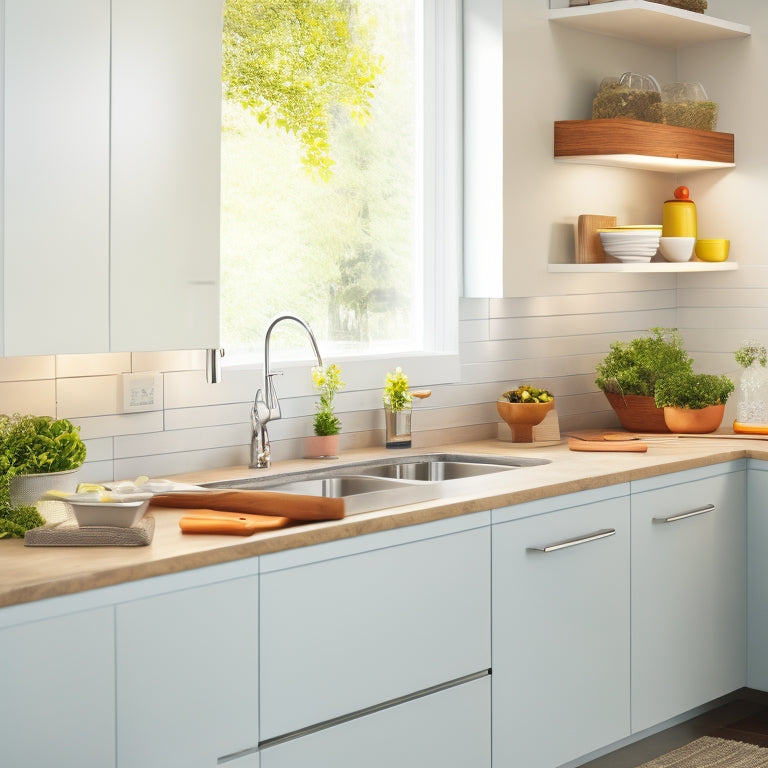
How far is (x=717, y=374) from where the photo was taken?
4590 mm

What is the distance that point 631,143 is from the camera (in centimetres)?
402

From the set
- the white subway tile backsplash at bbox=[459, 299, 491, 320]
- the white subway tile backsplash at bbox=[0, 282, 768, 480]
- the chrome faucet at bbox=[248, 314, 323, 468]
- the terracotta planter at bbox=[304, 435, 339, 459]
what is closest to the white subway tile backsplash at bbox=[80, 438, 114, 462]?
the white subway tile backsplash at bbox=[0, 282, 768, 480]

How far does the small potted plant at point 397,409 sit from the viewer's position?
11.9 feet

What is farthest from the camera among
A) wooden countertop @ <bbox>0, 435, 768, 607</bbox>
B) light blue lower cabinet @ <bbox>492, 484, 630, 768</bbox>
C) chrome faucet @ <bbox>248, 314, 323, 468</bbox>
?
chrome faucet @ <bbox>248, 314, 323, 468</bbox>

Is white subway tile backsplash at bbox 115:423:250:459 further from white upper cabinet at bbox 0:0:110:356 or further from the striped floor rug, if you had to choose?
the striped floor rug

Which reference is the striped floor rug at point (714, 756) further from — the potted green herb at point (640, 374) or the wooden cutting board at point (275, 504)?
the wooden cutting board at point (275, 504)

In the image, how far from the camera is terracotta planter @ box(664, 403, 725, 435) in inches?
160

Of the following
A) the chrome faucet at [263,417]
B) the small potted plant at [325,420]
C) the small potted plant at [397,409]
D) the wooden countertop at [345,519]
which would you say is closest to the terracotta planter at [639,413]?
the wooden countertop at [345,519]

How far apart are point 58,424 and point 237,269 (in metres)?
0.98

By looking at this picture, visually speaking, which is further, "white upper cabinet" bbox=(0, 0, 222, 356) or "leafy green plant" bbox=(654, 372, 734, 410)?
"leafy green plant" bbox=(654, 372, 734, 410)

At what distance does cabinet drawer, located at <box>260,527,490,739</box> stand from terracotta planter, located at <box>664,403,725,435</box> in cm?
138

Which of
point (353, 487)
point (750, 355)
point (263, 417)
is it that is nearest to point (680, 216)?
point (750, 355)

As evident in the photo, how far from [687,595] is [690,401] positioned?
2.42 feet

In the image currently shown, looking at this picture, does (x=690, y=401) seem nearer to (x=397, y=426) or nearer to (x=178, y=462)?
(x=397, y=426)
